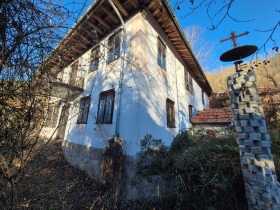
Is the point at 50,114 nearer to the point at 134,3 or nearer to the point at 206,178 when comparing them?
the point at 206,178

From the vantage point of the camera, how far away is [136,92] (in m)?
5.36

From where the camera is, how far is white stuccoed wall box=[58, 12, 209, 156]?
17.2 feet

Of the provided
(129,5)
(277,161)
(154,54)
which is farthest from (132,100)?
(277,161)

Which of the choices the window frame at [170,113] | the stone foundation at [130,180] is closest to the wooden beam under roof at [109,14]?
the window frame at [170,113]

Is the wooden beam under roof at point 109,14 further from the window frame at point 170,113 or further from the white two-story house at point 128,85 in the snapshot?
the window frame at point 170,113

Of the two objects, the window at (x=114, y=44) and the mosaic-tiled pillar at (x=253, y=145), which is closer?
the mosaic-tiled pillar at (x=253, y=145)

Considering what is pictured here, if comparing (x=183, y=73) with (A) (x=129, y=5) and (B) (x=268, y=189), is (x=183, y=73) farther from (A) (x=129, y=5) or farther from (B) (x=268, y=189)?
(B) (x=268, y=189)

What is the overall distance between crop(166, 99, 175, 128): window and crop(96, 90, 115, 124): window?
8.50 feet

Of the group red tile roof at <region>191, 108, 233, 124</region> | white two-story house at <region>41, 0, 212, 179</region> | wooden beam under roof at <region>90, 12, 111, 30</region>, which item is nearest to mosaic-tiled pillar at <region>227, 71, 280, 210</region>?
white two-story house at <region>41, 0, 212, 179</region>

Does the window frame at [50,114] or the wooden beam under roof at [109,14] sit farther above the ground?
the wooden beam under roof at [109,14]

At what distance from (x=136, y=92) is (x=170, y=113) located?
103 inches

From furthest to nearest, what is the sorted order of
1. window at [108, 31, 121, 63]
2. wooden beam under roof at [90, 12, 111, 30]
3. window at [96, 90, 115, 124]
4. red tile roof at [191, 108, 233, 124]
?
red tile roof at [191, 108, 233, 124], window at [108, 31, 121, 63], wooden beam under roof at [90, 12, 111, 30], window at [96, 90, 115, 124]

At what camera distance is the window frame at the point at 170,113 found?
6986 mm

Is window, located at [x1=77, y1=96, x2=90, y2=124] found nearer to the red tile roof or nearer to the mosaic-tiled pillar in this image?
the mosaic-tiled pillar
